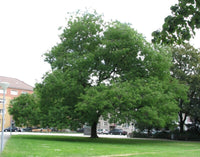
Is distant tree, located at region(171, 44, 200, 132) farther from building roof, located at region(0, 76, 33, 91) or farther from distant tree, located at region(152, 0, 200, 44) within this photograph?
building roof, located at region(0, 76, 33, 91)

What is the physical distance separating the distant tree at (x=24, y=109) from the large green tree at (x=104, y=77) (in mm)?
5207

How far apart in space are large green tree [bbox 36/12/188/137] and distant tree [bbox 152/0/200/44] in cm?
1575

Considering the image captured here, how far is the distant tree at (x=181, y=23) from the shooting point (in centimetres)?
959

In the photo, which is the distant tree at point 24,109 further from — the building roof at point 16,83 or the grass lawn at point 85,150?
the building roof at point 16,83

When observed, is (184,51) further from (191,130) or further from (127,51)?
(127,51)

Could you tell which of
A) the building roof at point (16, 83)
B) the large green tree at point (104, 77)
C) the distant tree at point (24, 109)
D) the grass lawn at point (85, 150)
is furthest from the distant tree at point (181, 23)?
the building roof at point (16, 83)

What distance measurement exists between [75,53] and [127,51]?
6.10 metres

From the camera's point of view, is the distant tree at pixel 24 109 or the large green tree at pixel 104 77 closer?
the large green tree at pixel 104 77

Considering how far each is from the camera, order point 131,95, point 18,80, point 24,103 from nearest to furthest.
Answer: point 131,95 < point 24,103 < point 18,80

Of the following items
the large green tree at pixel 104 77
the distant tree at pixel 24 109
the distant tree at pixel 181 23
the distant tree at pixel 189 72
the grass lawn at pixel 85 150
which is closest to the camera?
the distant tree at pixel 181 23

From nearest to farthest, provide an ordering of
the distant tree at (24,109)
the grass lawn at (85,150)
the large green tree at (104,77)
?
the grass lawn at (85,150)
the large green tree at (104,77)
the distant tree at (24,109)

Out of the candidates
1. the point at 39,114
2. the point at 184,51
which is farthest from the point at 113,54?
the point at 184,51

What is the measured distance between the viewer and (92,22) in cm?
3316

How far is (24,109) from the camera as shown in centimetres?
3856
